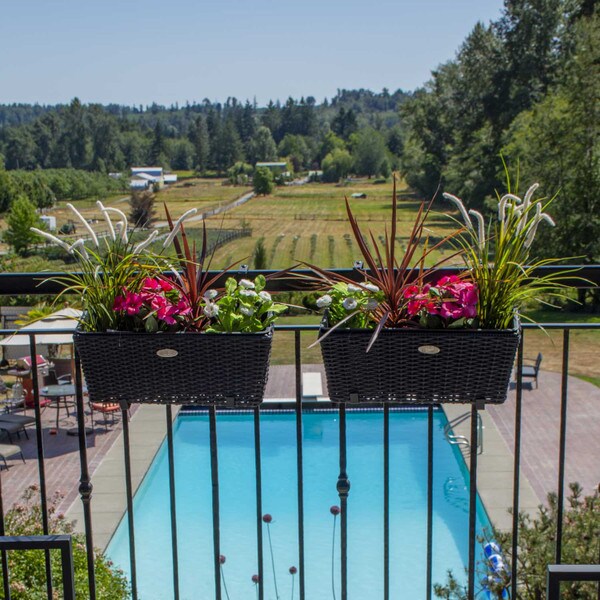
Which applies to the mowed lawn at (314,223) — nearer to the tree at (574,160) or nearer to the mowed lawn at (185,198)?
the mowed lawn at (185,198)

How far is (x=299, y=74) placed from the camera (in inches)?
2579

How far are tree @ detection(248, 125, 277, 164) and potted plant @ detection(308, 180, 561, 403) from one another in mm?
102843

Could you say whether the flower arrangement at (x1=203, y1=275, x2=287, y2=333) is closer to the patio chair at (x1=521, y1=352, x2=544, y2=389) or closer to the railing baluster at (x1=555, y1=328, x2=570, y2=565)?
the railing baluster at (x1=555, y1=328, x2=570, y2=565)

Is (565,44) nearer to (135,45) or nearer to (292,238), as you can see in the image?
(292,238)

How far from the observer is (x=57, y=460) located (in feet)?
31.3

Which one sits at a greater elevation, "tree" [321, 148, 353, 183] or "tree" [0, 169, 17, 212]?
"tree" [321, 148, 353, 183]

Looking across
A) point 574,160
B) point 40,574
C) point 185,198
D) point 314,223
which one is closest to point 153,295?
point 40,574

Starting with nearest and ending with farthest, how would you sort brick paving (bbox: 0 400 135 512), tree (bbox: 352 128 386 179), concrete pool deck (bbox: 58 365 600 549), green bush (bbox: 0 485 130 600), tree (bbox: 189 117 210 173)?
1. green bush (bbox: 0 485 130 600)
2. concrete pool deck (bbox: 58 365 600 549)
3. brick paving (bbox: 0 400 135 512)
4. tree (bbox: 352 128 386 179)
5. tree (bbox: 189 117 210 173)

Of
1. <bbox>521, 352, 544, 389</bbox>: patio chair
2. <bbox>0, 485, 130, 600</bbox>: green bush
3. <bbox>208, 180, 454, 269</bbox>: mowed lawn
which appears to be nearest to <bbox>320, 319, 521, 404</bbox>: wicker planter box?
<bbox>0, 485, 130, 600</bbox>: green bush

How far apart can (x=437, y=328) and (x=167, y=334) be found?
2.09 feet

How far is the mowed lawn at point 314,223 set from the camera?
38.8 meters

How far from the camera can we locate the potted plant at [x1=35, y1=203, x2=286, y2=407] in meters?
1.83

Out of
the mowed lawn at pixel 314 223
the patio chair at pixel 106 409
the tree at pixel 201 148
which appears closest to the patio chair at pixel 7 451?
the patio chair at pixel 106 409

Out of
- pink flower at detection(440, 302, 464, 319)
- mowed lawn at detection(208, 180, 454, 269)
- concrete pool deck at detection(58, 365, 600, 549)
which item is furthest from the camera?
mowed lawn at detection(208, 180, 454, 269)
